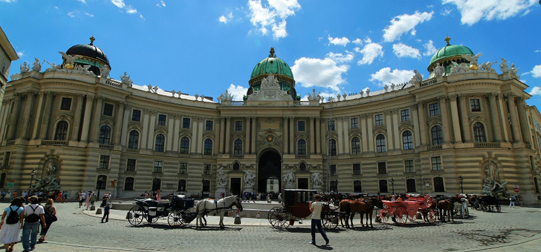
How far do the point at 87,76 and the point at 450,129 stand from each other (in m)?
48.7

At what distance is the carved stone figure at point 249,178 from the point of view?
46.9 metres

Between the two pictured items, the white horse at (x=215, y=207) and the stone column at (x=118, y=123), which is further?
the stone column at (x=118, y=123)

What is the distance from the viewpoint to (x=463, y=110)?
3950 centimetres

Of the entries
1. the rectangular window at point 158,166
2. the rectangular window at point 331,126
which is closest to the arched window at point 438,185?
the rectangular window at point 331,126

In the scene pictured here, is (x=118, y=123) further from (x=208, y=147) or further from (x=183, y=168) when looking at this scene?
(x=208, y=147)

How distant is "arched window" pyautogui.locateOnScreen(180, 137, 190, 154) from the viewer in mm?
49309

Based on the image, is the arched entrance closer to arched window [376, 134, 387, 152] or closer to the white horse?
arched window [376, 134, 387, 152]

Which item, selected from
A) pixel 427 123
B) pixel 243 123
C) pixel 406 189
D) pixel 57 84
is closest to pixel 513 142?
pixel 427 123

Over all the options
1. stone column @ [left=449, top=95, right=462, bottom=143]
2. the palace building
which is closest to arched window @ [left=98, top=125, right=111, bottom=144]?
the palace building

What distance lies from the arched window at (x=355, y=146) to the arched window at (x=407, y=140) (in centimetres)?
650

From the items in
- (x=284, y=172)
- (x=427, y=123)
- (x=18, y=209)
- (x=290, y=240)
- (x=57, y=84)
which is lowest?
(x=290, y=240)

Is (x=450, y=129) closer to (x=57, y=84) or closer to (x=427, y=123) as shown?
(x=427, y=123)

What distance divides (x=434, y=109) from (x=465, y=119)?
394 cm

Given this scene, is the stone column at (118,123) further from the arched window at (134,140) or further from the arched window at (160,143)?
the arched window at (160,143)
